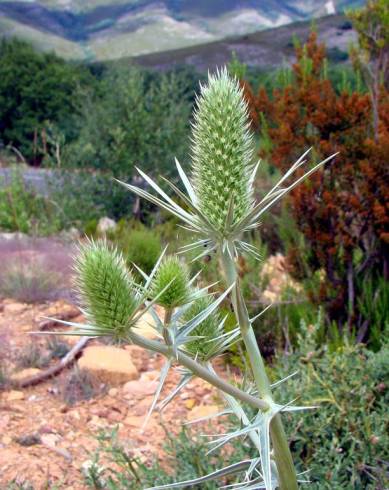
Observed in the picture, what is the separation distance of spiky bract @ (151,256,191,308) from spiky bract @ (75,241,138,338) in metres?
0.08

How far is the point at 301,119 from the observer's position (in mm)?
4352

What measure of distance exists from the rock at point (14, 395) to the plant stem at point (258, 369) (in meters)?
2.33

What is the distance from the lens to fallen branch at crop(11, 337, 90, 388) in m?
3.66

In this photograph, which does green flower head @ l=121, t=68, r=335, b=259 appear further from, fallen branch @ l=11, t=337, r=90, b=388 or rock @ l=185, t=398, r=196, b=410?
fallen branch @ l=11, t=337, r=90, b=388

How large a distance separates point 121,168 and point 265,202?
21.6 ft

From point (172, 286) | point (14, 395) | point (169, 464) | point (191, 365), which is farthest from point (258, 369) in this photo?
point (14, 395)

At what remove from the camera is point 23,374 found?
148 inches

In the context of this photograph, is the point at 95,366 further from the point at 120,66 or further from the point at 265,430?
the point at 120,66

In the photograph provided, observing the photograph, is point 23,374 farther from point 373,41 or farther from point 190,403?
point 373,41

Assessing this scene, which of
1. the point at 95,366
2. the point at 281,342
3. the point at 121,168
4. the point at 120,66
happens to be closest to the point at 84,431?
the point at 95,366

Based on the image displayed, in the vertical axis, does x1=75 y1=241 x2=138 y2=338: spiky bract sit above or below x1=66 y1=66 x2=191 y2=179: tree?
above

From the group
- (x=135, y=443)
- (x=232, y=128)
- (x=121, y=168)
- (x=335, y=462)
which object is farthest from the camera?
(x=121, y=168)

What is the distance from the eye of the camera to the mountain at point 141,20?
3325 centimetres

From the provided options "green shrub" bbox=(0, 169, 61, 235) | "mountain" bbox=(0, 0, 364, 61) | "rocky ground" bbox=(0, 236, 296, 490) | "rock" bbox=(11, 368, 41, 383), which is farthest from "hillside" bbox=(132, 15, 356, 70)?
"rock" bbox=(11, 368, 41, 383)
